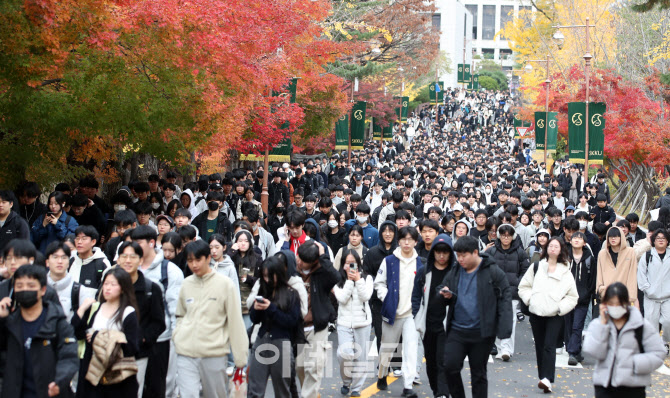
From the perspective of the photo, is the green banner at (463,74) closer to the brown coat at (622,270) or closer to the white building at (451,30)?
the white building at (451,30)

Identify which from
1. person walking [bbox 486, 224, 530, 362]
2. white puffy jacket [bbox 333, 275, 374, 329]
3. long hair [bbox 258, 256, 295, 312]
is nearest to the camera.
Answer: long hair [bbox 258, 256, 295, 312]

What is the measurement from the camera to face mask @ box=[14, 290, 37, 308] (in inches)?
229

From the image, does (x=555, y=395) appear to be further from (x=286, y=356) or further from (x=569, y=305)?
(x=286, y=356)

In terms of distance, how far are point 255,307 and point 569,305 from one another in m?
3.76

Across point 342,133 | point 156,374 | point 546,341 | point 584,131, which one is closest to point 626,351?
point 546,341

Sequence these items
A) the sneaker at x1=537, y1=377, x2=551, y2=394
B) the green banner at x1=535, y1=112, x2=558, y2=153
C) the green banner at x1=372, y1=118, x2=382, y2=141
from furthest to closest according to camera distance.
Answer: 1. the green banner at x1=372, y1=118, x2=382, y2=141
2. the green banner at x1=535, y1=112, x2=558, y2=153
3. the sneaker at x1=537, y1=377, x2=551, y2=394

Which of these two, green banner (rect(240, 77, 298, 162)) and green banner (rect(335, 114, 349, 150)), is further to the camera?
green banner (rect(335, 114, 349, 150))

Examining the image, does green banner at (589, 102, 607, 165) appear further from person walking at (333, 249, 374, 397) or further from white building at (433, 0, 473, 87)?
white building at (433, 0, 473, 87)

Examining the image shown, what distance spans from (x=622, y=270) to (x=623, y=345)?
14.9 feet

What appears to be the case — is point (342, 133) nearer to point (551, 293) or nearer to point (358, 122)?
point (358, 122)

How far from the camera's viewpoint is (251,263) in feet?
30.1

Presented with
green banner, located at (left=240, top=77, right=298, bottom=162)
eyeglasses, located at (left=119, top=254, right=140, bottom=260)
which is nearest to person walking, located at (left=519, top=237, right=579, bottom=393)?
eyeglasses, located at (left=119, top=254, right=140, bottom=260)

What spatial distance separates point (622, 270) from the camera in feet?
34.5

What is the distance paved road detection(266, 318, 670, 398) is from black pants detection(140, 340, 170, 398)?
1.95 metres
